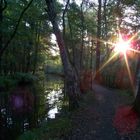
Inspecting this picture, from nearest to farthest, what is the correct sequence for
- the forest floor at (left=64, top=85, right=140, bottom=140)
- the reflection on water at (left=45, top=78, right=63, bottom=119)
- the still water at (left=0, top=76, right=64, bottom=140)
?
the forest floor at (left=64, top=85, right=140, bottom=140) < the still water at (left=0, top=76, right=64, bottom=140) < the reflection on water at (left=45, top=78, right=63, bottom=119)

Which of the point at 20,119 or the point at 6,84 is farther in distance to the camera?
the point at 6,84

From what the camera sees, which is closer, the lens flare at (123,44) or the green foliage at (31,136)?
the green foliage at (31,136)

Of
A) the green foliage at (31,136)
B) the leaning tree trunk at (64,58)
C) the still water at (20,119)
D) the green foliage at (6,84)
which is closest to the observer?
the green foliage at (31,136)

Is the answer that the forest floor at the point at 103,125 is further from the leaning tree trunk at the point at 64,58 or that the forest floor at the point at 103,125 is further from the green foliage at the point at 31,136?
the green foliage at the point at 31,136

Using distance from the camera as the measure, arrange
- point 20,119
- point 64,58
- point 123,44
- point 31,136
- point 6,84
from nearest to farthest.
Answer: point 31,136, point 64,58, point 20,119, point 6,84, point 123,44

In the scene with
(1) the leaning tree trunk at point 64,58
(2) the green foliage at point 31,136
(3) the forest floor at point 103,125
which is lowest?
(2) the green foliage at point 31,136

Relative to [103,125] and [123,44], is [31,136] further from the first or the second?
[123,44]

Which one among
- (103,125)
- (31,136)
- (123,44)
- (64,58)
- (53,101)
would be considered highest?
(123,44)

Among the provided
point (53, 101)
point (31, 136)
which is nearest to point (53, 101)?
point (53, 101)

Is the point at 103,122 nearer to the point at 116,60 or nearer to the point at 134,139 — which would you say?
the point at 134,139

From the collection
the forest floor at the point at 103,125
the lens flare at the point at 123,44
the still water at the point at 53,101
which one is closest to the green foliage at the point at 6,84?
the still water at the point at 53,101

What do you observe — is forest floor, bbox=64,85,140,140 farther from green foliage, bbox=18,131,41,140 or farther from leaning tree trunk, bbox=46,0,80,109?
green foliage, bbox=18,131,41,140

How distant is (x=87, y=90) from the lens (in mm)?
23484

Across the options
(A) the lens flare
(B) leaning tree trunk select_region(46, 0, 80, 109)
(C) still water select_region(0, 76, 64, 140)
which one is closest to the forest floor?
(B) leaning tree trunk select_region(46, 0, 80, 109)
